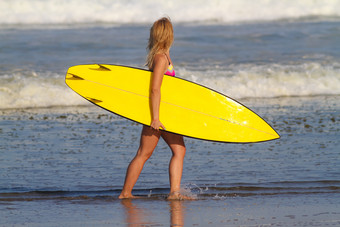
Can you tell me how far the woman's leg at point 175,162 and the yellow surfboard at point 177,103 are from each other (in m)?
0.11

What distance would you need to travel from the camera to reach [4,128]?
7.50 m

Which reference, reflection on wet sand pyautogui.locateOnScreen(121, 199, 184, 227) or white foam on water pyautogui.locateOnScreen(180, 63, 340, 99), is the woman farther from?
white foam on water pyautogui.locateOnScreen(180, 63, 340, 99)

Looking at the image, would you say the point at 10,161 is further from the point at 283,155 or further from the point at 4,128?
the point at 283,155

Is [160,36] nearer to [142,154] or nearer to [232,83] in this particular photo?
[142,154]

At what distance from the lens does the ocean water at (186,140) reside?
431 cm

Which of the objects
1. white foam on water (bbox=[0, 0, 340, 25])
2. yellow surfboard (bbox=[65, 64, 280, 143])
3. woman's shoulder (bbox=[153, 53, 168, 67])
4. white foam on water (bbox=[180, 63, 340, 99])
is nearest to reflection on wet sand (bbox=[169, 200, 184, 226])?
yellow surfboard (bbox=[65, 64, 280, 143])

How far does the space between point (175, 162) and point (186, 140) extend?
221 cm

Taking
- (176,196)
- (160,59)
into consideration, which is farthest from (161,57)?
(176,196)

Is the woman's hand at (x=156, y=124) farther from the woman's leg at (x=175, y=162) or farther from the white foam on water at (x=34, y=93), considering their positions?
the white foam on water at (x=34, y=93)

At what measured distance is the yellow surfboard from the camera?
4.84m

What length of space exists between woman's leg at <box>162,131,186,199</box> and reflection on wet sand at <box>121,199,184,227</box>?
0.36 feet

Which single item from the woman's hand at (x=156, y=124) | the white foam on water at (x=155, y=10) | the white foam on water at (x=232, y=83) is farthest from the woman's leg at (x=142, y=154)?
the white foam on water at (x=155, y=10)

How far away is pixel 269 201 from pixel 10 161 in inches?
106

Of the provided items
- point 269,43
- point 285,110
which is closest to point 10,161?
point 285,110
